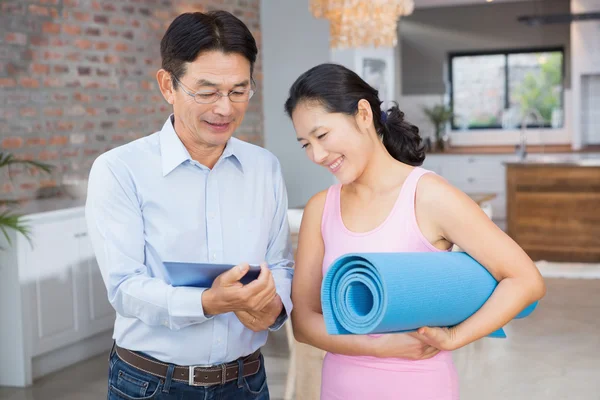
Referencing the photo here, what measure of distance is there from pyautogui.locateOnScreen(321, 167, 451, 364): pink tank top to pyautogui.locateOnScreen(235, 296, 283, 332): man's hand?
5.8 inches

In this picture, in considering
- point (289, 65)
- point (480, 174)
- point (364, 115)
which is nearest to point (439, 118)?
point (480, 174)

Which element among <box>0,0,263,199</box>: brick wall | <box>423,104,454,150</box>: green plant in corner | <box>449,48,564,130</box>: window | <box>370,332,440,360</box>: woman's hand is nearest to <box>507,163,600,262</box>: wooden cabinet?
<box>423,104,454,150</box>: green plant in corner

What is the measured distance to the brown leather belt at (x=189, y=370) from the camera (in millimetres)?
1673

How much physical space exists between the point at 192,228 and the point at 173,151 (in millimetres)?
176

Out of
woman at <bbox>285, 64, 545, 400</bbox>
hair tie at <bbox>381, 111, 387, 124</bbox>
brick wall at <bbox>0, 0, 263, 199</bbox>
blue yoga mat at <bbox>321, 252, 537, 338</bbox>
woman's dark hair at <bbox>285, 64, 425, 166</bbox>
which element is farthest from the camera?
brick wall at <bbox>0, 0, 263, 199</bbox>

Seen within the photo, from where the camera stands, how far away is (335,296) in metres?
1.39

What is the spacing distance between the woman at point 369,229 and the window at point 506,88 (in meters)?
9.97

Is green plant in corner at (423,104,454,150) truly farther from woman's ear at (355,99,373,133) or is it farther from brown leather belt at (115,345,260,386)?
brown leather belt at (115,345,260,386)

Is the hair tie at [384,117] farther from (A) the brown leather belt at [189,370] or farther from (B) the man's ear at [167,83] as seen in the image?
(A) the brown leather belt at [189,370]

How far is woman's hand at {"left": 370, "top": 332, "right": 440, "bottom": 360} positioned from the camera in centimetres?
158

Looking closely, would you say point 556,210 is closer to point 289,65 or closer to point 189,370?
point 289,65

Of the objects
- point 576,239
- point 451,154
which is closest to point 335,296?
point 576,239

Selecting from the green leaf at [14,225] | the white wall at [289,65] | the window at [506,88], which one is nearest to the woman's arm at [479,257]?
the green leaf at [14,225]

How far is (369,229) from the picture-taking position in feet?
5.52
